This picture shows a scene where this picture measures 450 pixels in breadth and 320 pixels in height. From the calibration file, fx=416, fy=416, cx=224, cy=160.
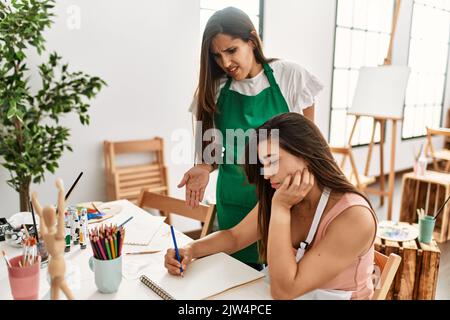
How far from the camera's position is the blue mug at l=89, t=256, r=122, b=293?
106 cm

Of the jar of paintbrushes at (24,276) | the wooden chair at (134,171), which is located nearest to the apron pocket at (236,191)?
the jar of paintbrushes at (24,276)

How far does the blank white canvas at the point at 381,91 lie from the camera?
387 cm

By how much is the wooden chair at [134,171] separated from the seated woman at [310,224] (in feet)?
6.15

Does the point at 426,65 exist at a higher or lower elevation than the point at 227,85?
higher

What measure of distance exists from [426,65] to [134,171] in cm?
510

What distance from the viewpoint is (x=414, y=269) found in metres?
2.35

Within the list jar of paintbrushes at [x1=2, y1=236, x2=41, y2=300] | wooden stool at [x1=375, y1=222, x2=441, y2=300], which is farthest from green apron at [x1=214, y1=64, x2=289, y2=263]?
wooden stool at [x1=375, y1=222, x2=441, y2=300]

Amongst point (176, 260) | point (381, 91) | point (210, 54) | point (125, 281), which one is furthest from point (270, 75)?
point (381, 91)

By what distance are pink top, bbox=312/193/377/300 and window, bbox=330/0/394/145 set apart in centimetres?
382

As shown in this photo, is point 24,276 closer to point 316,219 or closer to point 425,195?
point 316,219

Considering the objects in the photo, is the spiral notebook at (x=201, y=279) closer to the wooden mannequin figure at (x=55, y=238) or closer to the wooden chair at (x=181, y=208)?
the wooden mannequin figure at (x=55, y=238)
